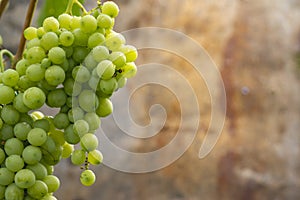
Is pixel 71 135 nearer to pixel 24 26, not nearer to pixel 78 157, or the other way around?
pixel 78 157

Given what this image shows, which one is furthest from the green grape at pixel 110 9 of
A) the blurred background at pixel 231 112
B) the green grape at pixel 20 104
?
the blurred background at pixel 231 112

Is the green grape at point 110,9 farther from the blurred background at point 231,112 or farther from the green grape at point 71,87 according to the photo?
the blurred background at point 231,112

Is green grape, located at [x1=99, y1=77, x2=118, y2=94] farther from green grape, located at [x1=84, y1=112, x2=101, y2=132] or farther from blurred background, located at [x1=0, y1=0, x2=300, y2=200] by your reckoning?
blurred background, located at [x1=0, y1=0, x2=300, y2=200]

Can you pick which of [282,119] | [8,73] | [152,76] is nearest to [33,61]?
[8,73]

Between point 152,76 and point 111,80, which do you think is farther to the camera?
point 152,76

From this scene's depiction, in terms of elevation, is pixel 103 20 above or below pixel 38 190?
above

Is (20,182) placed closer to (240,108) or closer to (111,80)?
(111,80)

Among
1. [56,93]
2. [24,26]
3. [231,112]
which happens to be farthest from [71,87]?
[231,112]
